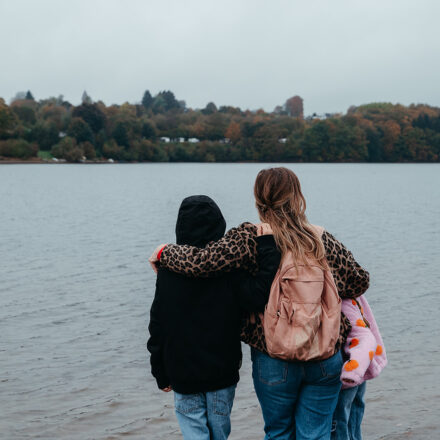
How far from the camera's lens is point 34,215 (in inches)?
1198

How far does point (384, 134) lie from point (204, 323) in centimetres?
14236

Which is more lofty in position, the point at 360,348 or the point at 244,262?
the point at 244,262

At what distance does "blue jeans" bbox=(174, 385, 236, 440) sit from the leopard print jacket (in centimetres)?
38

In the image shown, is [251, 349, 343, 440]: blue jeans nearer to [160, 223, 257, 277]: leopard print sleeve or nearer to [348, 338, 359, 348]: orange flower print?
[348, 338, 359, 348]: orange flower print

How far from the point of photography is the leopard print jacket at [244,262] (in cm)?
301

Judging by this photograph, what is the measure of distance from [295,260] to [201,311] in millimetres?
588

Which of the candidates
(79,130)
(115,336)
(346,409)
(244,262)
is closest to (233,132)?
(79,130)

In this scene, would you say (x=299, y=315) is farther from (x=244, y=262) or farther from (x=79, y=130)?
(x=79, y=130)

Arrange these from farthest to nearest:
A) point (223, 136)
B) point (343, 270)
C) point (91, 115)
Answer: point (223, 136)
point (91, 115)
point (343, 270)

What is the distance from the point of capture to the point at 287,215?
3062 mm

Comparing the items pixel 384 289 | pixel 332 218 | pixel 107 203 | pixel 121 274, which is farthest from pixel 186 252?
pixel 107 203

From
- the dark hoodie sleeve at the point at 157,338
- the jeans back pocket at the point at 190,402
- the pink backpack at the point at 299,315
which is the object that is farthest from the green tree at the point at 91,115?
the pink backpack at the point at 299,315

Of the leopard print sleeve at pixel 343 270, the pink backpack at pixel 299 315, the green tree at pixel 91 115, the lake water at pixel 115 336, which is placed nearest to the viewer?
the pink backpack at pixel 299 315

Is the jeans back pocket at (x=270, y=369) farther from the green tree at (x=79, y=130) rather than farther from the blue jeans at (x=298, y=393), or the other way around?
the green tree at (x=79, y=130)
